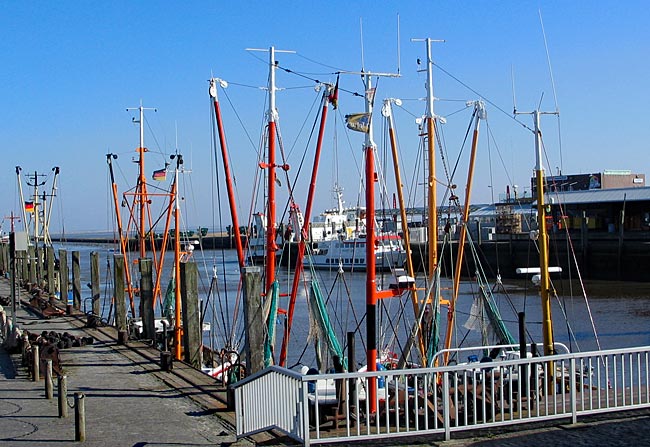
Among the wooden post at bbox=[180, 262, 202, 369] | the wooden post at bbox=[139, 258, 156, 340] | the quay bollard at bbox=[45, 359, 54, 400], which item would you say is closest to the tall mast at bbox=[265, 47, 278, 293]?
the wooden post at bbox=[180, 262, 202, 369]

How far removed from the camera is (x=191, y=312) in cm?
1909

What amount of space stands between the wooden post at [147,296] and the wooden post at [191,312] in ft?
11.9

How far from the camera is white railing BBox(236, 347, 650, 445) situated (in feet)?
33.4

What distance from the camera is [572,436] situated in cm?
1051

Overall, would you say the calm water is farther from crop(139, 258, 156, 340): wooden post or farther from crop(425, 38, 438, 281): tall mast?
crop(425, 38, 438, 281): tall mast

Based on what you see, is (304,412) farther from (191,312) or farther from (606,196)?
(606,196)

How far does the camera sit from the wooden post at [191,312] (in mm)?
18906

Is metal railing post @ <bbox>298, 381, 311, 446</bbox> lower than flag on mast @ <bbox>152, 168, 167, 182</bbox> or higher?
lower

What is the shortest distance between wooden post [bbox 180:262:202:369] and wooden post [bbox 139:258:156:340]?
3625 mm

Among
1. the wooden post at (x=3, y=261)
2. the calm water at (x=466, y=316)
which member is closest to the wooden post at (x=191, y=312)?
the calm water at (x=466, y=316)

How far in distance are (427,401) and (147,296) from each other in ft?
46.8

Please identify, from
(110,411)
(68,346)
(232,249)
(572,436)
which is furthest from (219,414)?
(232,249)

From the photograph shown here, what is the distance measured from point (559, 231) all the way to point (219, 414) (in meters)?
64.4

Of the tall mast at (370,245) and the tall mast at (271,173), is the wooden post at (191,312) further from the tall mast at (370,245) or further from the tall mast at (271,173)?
the tall mast at (370,245)
